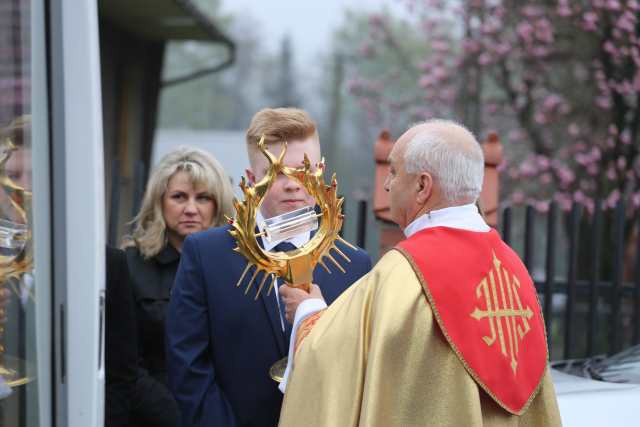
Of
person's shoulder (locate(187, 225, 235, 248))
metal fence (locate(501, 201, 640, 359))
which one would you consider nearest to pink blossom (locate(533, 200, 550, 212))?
metal fence (locate(501, 201, 640, 359))

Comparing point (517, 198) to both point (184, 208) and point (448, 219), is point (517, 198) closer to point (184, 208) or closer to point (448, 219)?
point (184, 208)

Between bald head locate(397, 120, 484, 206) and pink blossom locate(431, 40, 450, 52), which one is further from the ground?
pink blossom locate(431, 40, 450, 52)

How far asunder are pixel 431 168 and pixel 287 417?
714 millimetres

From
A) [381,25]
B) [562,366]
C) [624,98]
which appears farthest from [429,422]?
[381,25]

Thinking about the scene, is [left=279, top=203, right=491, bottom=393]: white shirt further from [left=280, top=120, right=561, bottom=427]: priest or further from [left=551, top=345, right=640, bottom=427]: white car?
[left=551, top=345, right=640, bottom=427]: white car

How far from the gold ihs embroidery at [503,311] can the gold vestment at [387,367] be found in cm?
12

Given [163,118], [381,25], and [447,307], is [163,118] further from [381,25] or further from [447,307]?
[447,307]

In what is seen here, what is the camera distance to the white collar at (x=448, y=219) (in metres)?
2.57

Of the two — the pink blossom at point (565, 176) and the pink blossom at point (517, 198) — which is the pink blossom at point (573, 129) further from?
the pink blossom at point (517, 198)

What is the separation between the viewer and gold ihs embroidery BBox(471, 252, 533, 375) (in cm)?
253

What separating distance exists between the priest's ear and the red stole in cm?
8

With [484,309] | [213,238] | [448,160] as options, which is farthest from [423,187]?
[213,238]

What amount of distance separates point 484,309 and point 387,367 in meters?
0.29

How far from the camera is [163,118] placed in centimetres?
4934
